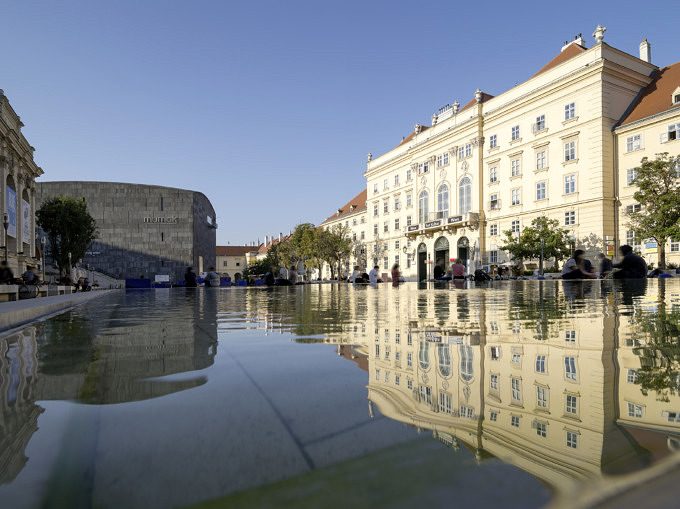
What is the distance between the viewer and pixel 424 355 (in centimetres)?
196

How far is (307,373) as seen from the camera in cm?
173

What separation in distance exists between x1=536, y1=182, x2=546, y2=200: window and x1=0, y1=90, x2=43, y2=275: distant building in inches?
1410

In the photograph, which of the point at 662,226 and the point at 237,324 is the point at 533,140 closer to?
the point at 662,226

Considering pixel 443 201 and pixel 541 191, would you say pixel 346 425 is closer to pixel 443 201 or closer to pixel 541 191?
pixel 541 191

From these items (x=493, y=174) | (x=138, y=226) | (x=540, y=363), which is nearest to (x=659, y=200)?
(x=493, y=174)

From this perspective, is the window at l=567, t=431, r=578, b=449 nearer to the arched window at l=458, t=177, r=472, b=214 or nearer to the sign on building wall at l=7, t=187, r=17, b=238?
the sign on building wall at l=7, t=187, r=17, b=238

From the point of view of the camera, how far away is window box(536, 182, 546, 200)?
3525 cm

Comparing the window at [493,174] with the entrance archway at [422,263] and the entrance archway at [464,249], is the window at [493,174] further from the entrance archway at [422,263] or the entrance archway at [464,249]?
the entrance archway at [422,263]

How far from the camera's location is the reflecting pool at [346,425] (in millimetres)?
762

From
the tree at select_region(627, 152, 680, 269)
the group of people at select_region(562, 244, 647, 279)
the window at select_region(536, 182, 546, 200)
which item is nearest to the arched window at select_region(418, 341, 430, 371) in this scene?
the group of people at select_region(562, 244, 647, 279)

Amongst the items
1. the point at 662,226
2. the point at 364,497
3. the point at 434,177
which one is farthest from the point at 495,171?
the point at 364,497

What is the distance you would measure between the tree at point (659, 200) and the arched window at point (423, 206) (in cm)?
2227

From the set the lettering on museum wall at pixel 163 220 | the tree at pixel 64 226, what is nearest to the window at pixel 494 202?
the tree at pixel 64 226

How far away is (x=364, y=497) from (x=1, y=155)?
98.3ft
